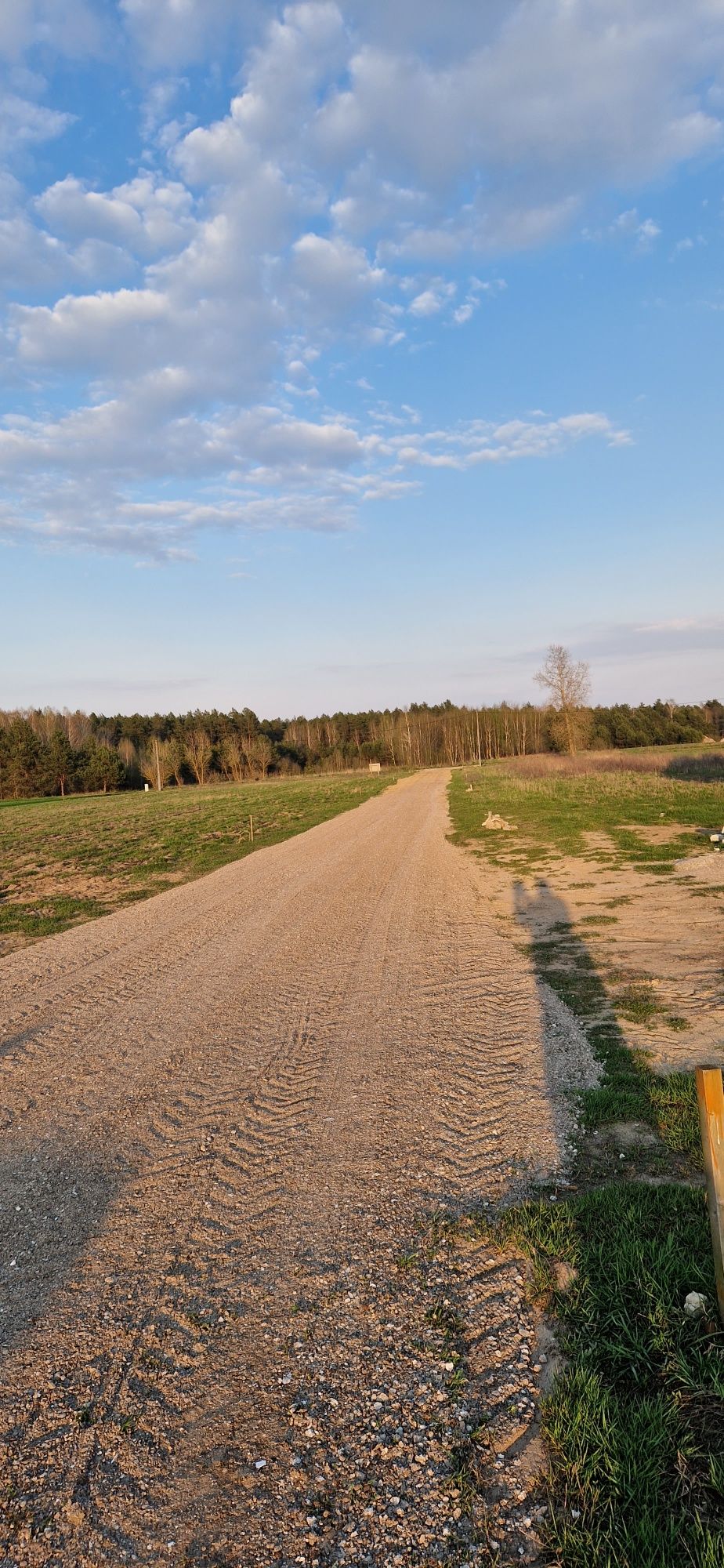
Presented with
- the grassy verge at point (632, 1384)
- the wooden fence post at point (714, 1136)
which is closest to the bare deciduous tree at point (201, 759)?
the grassy verge at point (632, 1384)

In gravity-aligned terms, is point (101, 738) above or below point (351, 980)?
above

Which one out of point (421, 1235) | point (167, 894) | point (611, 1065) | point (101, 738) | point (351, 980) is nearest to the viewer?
point (421, 1235)

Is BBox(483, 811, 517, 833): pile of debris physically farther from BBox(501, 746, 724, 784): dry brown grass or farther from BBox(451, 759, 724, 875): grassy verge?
BBox(501, 746, 724, 784): dry brown grass

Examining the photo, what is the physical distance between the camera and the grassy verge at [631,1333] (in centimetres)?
275

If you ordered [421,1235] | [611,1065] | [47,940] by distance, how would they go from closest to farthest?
[421,1235]
[611,1065]
[47,940]

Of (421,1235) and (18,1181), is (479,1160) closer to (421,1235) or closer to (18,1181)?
(421,1235)

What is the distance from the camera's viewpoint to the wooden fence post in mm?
3307

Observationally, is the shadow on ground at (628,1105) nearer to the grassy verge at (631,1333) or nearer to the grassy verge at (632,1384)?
the grassy verge at (631,1333)

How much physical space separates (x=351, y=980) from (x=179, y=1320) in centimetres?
609

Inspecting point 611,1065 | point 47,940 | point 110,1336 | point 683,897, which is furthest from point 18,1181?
point 683,897

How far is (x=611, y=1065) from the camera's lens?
6742mm

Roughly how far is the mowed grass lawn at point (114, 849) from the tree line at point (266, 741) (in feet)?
131

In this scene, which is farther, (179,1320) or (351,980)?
(351,980)

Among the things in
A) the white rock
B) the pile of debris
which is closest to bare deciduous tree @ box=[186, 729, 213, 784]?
the pile of debris
